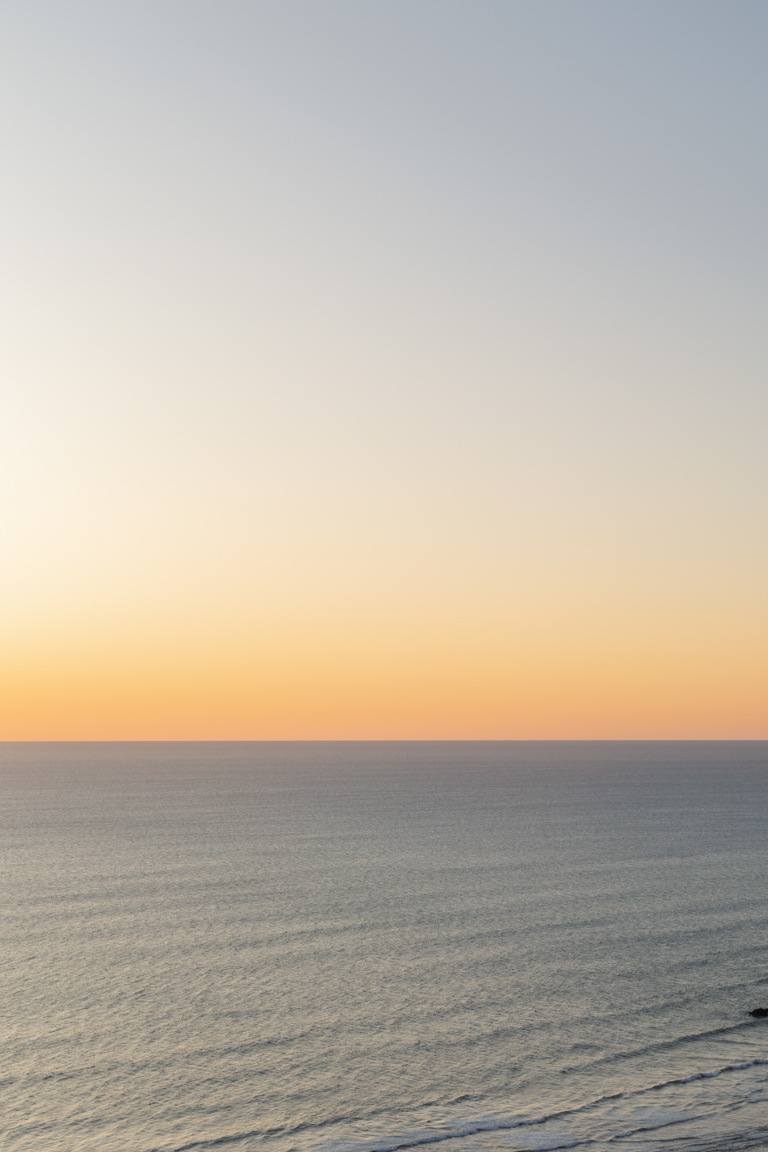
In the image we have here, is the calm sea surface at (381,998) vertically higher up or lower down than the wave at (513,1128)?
lower down

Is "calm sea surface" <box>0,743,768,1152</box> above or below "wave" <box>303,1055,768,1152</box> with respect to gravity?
below

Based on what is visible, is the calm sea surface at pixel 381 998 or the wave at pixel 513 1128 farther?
the calm sea surface at pixel 381 998

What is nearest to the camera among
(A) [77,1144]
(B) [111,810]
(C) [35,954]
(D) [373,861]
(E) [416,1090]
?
(A) [77,1144]

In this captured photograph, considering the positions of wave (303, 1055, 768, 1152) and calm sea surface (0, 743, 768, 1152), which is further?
calm sea surface (0, 743, 768, 1152)

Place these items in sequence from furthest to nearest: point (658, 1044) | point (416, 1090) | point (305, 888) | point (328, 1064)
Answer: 1. point (305, 888)
2. point (658, 1044)
3. point (328, 1064)
4. point (416, 1090)

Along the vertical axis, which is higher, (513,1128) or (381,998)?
(513,1128)

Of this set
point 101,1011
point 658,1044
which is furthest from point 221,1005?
point 658,1044

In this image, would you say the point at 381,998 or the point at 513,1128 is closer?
the point at 513,1128

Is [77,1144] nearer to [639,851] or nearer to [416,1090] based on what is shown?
[416,1090]
